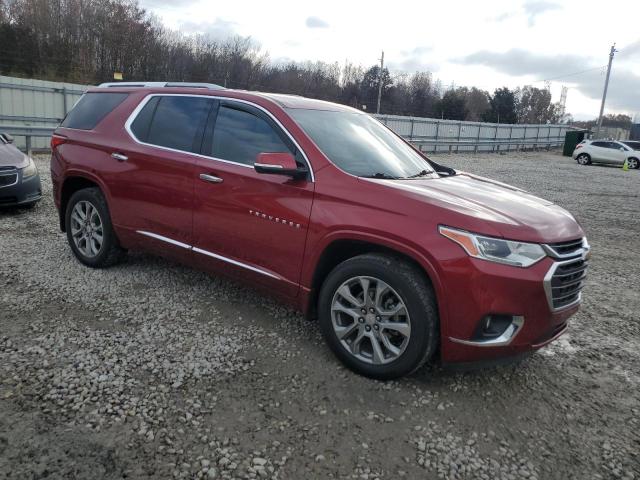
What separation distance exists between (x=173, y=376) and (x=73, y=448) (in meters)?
0.78

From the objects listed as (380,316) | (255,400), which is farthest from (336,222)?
(255,400)

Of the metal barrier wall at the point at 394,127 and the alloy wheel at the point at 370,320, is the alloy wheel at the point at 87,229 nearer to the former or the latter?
the alloy wheel at the point at 370,320

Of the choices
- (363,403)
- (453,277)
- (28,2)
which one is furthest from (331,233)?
(28,2)

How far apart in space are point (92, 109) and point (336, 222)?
10.4 feet

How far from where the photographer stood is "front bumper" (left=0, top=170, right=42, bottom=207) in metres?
6.83

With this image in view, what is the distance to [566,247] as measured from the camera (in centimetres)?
315

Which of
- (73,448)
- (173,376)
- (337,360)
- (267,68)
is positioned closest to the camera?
(73,448)

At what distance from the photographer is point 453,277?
2.91 m

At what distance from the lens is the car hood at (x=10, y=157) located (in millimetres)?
6871

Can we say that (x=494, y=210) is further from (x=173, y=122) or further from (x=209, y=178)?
(x=173, y=122)

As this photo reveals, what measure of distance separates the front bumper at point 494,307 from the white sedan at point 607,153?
30559 mm

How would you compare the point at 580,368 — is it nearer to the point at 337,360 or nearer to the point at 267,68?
the point at 337,360

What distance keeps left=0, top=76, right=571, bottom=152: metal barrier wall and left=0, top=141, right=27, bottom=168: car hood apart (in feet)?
18.6

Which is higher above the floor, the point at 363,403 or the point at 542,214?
the point at 542,214
